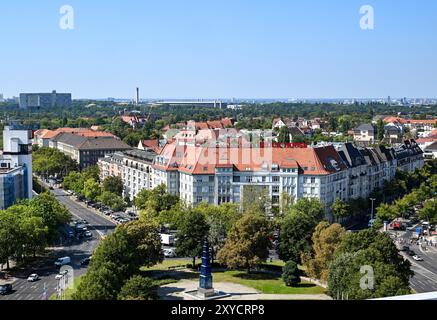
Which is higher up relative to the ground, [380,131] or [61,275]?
[380,131]

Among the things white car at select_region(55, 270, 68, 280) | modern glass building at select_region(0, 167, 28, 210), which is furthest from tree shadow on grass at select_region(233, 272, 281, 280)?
modern glass building at select_region(0, 167, 28, 210)

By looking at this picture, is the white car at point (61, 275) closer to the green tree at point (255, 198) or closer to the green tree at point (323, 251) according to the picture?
the green tree at point (323, 251)

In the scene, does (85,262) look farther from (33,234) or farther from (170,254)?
(170,254)

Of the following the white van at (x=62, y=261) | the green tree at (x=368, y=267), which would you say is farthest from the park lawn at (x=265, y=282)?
the white van at (x=62, y=261)

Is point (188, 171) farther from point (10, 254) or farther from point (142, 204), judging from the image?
point (10, 254)

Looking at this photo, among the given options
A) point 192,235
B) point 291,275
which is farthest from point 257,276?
point 192,235

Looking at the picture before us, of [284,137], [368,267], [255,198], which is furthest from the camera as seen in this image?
[284,137]
